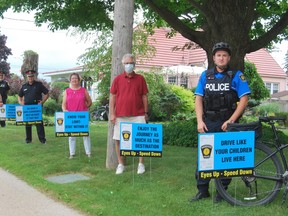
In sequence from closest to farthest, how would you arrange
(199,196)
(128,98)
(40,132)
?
(199,196), (128,98), (40,132)

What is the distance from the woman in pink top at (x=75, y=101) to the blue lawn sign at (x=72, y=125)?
0.31m

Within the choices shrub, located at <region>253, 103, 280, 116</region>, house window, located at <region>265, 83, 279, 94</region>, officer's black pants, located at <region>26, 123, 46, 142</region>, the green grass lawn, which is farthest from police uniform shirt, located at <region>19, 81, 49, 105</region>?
house window, located at <region>265, 83, 279, 94</region>

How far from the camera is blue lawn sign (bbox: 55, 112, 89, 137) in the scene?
869cm

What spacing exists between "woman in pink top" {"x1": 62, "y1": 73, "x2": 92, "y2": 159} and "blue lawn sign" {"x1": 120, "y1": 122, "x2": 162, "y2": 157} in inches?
98.3

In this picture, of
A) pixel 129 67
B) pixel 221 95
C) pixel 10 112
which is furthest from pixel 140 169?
pixel 10 112

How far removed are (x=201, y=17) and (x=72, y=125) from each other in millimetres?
5443

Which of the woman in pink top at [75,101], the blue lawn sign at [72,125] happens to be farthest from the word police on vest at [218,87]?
the woman in pink top at [75,101]

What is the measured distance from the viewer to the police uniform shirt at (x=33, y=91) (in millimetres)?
11023

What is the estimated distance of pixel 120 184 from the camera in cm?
659

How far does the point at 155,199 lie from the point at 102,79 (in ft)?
46.8

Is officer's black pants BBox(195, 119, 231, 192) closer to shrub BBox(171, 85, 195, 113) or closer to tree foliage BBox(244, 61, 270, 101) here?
shrub BBox(171, 85, 195, 113)

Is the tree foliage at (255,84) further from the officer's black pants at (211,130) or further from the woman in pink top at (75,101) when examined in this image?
the officer's black pants at (211,130)

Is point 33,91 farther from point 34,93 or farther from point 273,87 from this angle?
point 273,87

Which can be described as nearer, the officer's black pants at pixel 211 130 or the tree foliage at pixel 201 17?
the officer's black pants at pixel 211 130
